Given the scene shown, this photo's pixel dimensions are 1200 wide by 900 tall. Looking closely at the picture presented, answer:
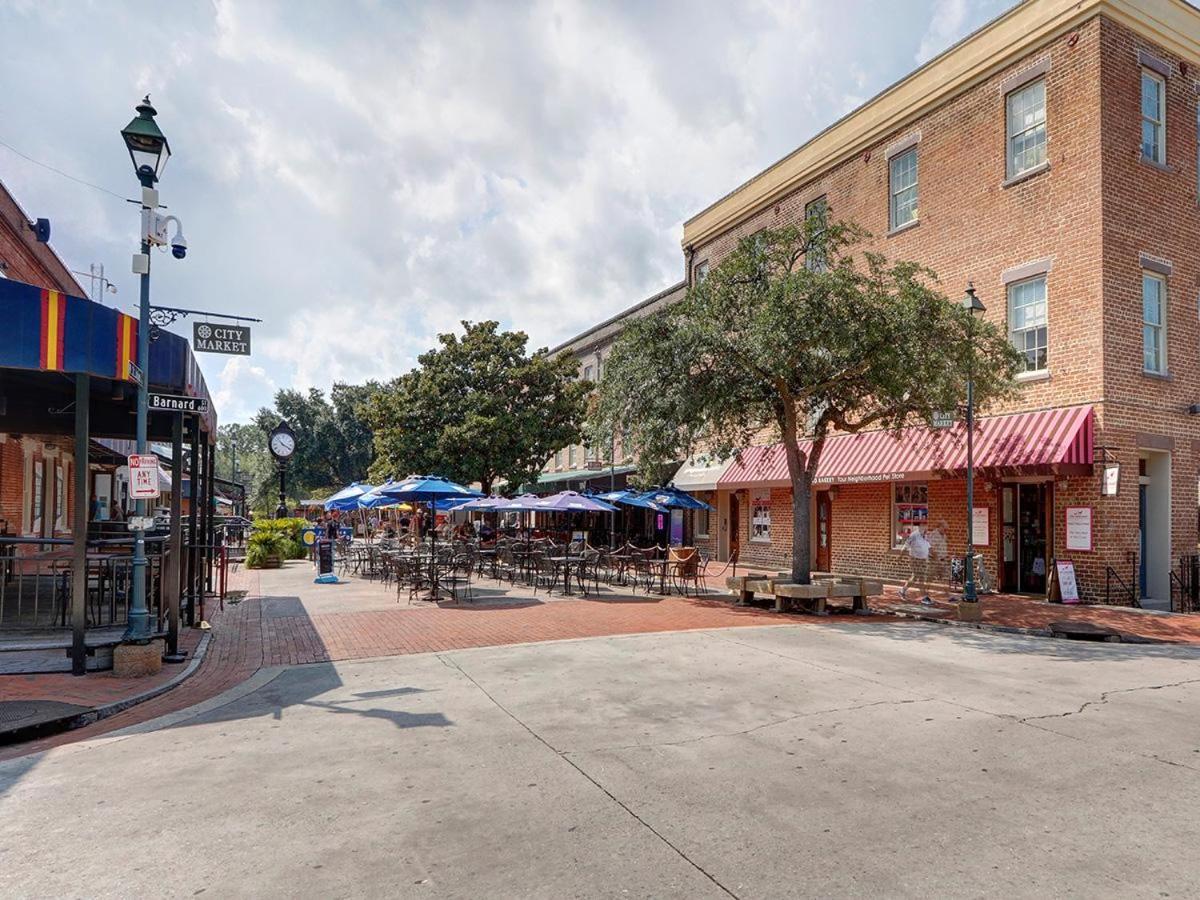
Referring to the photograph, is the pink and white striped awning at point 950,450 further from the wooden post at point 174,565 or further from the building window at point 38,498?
the building window at point 38,498

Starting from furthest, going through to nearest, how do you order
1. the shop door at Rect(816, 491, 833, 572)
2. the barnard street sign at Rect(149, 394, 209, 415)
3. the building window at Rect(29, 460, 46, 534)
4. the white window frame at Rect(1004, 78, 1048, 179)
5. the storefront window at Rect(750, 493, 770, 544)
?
the storefront window at Rect(750, 493, 770, 544) → the shop door at Rect(816, 491, 833, 572) → the building window at Rect(29, 460, 46, 534) → the white window frame at Rect(1004, 78, 1048, 179) → the barnard street sign at Rect(149, 394, 209, 415)

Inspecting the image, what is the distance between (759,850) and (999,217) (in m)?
16.6

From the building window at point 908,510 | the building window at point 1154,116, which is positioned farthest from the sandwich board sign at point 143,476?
the building window at point 1154,116

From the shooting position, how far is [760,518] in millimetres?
Result: 23719

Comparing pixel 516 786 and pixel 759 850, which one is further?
pixel 516 786

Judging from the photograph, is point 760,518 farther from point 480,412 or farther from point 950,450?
point 480,412

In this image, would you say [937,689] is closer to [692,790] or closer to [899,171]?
[692,790]

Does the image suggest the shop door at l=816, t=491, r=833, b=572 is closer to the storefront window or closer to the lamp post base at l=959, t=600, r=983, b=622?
the storefront window

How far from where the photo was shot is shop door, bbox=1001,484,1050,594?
16312 millimetres

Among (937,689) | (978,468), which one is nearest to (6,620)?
(937,689)

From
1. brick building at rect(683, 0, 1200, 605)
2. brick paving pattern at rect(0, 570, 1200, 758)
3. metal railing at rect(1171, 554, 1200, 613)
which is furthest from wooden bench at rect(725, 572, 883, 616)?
metal railing at rect(1171, 554, 1200, 613)

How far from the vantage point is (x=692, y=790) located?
5.02 metres

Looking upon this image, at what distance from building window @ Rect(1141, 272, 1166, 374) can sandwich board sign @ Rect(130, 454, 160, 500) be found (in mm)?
17575

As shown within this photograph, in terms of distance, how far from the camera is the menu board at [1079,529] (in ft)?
47.6
